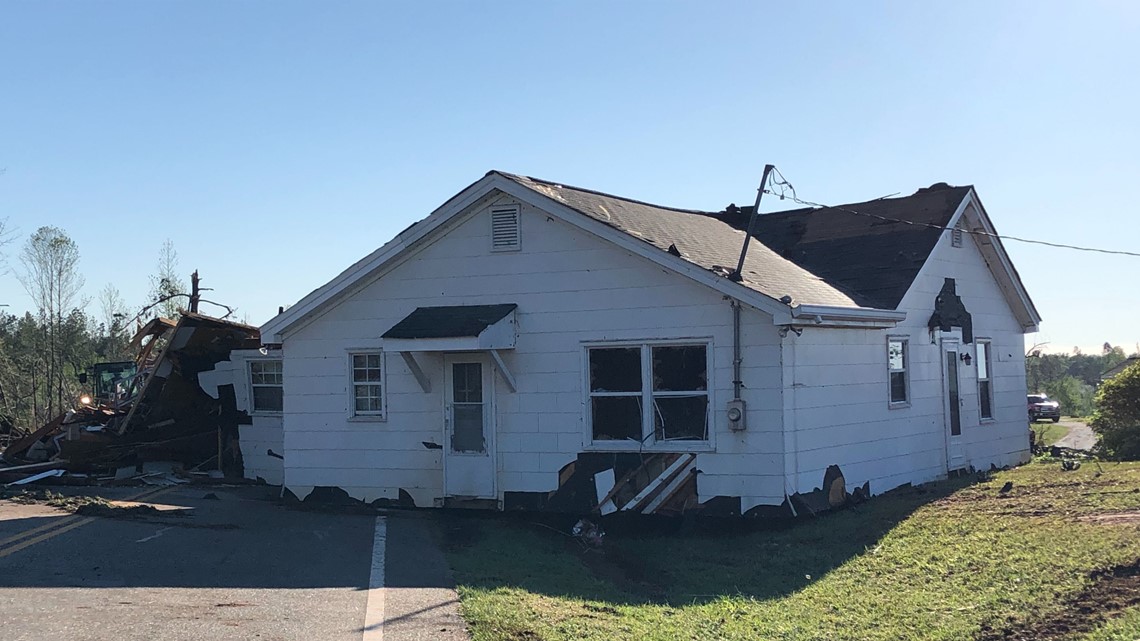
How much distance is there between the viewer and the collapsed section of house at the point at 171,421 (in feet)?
55.1

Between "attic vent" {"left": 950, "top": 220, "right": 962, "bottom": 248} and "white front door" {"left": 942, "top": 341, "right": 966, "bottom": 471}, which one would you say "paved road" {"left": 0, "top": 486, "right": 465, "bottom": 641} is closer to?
"white front door" {"left": 942, "top": 341, "right": 966, "bottom": 471}

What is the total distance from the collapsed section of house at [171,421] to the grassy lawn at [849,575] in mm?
6974

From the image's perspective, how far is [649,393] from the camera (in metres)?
12.3

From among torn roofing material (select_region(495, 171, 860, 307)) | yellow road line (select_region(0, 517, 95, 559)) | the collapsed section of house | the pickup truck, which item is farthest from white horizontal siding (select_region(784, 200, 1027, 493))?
the pickup truck

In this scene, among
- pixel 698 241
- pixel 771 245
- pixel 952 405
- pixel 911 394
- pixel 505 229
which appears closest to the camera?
pixel 505 229

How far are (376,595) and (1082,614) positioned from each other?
17.8ft

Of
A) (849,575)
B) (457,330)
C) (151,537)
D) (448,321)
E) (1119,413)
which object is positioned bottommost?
(849,575)

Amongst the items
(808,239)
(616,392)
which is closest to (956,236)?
(808,239)

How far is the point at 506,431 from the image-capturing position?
12.9m

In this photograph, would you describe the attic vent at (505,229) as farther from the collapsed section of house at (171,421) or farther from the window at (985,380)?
the window at (985,380)

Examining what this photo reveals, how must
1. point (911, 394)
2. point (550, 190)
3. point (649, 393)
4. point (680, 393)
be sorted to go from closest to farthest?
point (680, 393)
point (649, 393)
point (550, 190)
point (911, 394)

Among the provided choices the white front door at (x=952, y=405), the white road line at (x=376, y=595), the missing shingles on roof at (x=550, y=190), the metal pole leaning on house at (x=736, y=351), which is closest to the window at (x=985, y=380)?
the white front door at (x=952, y=405)

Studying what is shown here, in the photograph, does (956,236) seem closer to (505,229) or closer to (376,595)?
(505,229)

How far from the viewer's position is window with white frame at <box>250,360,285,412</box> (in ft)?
53.5
